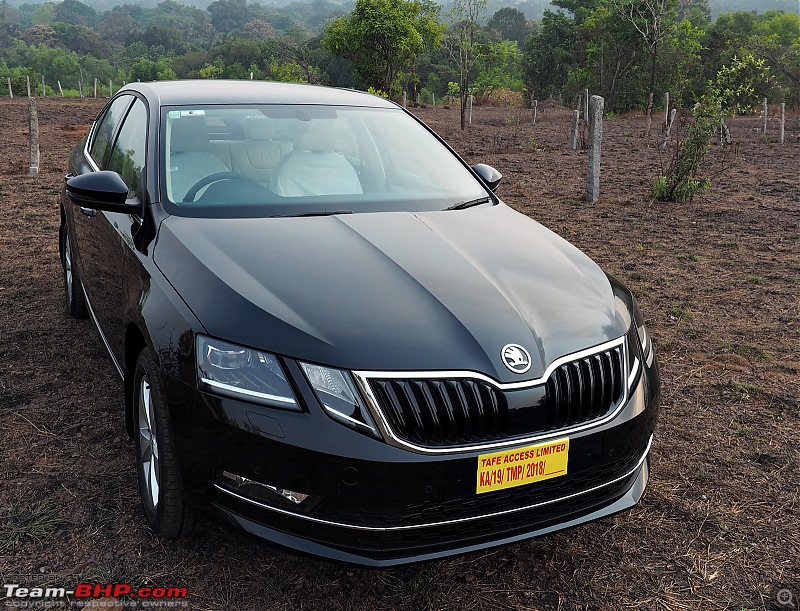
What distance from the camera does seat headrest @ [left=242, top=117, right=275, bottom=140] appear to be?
3.74m

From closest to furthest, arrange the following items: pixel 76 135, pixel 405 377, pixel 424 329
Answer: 1. pixel 405 377
2. pixel 424 329
3. pixel 76 135

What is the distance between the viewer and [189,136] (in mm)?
3580

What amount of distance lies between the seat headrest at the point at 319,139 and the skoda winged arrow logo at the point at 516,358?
1.83m

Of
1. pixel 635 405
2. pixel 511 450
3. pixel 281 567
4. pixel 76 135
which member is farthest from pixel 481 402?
pixel 76 135

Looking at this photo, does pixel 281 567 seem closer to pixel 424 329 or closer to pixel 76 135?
pixel 424 329

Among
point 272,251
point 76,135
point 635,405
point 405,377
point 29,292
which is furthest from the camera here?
point 76,135

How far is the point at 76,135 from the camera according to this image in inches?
715

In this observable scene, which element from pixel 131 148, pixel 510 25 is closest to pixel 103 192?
pixel 131 148

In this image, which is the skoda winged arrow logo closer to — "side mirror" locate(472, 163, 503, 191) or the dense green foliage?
"side mirror" locate(472, 163, 503, 191)

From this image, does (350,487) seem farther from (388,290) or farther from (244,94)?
(244,94)

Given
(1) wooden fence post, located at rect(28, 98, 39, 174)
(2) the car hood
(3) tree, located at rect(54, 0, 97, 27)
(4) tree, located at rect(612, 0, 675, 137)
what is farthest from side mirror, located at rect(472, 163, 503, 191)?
(3) tree, located at rect(54, 0, 97, 27)

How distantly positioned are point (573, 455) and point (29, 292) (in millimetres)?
4955

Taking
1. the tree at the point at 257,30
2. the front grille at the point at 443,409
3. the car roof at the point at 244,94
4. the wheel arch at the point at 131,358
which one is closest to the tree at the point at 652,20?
the car roof at the point at 244,94

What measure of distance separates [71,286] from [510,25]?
101837 mm
